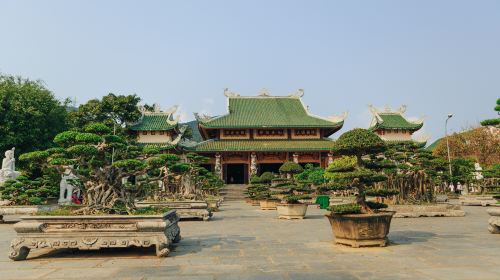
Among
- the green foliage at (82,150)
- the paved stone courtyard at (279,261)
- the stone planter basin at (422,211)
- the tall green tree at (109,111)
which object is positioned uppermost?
the tall green tree at (109,111)

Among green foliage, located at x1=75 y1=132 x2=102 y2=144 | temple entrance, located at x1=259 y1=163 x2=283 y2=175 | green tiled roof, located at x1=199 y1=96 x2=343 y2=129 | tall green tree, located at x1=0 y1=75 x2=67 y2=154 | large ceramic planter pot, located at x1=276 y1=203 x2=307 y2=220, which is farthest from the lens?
temple entrance, located at x1=259 y1=163 x2=283 y2=175

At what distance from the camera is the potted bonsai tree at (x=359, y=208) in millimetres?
7887

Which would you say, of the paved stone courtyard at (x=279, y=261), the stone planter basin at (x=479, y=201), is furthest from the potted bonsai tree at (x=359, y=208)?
the stone planter basin at (x=479, y=201)

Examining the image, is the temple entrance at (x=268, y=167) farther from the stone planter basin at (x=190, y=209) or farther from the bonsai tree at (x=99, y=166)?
the bonsai tree at (x=99, y=166)

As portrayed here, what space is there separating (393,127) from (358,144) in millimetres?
36400

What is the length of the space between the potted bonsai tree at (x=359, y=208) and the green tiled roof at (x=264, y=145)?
2896cm

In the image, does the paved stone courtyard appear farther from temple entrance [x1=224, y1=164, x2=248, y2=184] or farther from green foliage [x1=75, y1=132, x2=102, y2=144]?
temple entrance [x1=224, y1=164, x2=248, y2=184]

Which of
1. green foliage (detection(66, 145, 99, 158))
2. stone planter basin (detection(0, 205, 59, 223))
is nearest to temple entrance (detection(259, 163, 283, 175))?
stone planter basin (detection(0, 205, 59, 223))

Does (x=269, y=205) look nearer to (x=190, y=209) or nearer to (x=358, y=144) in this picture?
(x=190, y=209)

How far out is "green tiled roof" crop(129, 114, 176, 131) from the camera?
1528 inches

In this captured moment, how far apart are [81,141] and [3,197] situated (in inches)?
450

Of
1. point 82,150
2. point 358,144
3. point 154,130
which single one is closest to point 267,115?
point 154,130

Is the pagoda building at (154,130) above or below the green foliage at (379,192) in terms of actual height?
above

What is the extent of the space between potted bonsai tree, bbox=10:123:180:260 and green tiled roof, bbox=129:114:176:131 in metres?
30.3
